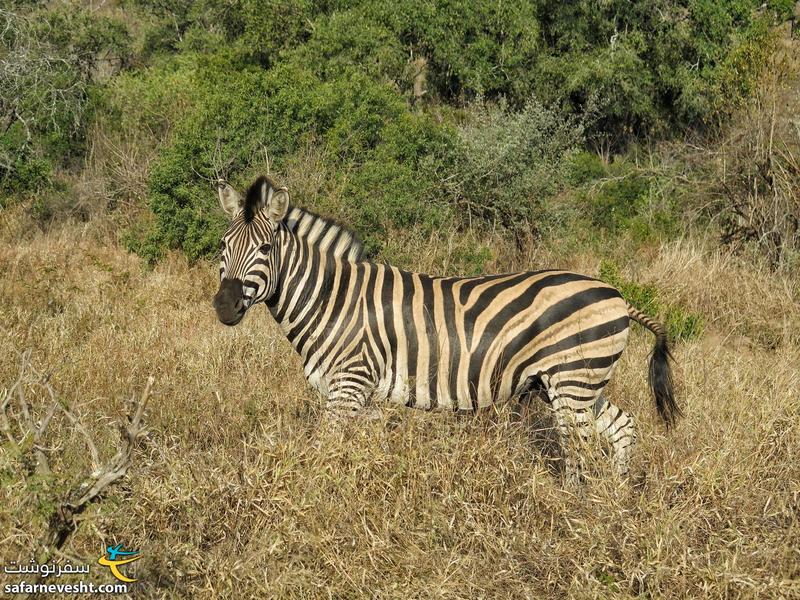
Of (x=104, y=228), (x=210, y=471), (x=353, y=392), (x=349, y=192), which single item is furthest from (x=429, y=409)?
(x=104, y=228)

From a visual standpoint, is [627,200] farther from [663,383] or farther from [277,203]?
[277,203]

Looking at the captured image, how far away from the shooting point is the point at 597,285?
529 cm

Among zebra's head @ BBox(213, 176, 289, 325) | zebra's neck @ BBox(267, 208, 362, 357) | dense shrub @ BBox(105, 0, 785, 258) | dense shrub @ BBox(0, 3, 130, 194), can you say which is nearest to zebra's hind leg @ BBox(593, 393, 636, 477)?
zebra's neck @ BBox(267, 208, 362, 357)

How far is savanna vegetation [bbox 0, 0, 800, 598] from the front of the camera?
161 inches

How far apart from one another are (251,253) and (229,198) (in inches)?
21.6

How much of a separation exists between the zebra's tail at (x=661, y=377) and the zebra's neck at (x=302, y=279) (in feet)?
6.54

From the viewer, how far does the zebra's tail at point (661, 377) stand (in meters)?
5.31

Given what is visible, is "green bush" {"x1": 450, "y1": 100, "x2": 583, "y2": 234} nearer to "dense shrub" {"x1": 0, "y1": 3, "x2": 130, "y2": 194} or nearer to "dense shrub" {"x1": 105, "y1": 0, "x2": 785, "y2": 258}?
"dense shrub" {"x1": 105, "y1": 0, "x2": 785, "y2": 258}

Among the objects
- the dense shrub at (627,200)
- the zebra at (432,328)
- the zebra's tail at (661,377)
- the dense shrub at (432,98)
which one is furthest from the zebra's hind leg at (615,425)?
the dense shrub at (627,200)

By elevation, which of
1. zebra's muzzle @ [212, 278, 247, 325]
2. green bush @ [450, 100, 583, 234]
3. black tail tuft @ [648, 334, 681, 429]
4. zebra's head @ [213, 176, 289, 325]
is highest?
green bush @ [450, 100, 583, 234]

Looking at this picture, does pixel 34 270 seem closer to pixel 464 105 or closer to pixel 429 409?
pixel 429 409

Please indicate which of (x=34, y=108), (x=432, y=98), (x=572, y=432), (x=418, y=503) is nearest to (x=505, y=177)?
(x=432, y=98)

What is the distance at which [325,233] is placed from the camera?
5.87 m

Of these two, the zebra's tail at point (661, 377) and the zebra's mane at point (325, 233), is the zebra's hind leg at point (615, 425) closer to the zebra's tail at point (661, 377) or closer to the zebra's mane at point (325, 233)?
the zebra's tail at point (661, 377)
